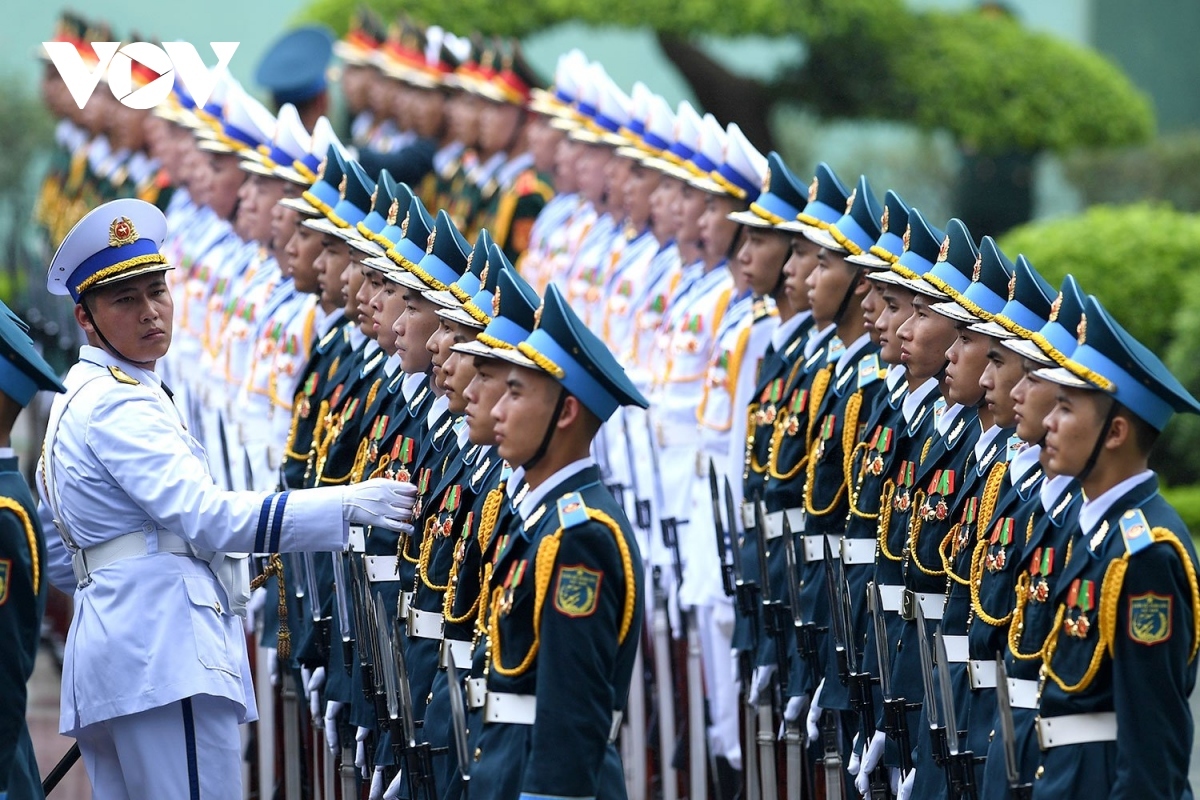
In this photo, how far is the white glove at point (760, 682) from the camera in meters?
6.79

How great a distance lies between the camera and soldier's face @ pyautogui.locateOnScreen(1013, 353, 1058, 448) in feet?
15.8

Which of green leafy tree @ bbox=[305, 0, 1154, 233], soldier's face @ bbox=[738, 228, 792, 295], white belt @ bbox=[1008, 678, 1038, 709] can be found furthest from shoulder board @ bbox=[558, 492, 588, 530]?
green leafy tree @ bbox=[305, 0, 1154, 233]

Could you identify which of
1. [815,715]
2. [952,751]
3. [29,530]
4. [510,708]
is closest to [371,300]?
[815,715]

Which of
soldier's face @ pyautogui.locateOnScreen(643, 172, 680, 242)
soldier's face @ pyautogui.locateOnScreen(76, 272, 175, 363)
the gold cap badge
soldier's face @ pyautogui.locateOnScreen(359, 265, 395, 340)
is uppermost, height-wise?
soldier's face @ pyautogui.locateOnScreen(643, 172, 680, 242)

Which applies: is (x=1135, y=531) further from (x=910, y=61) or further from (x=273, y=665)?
(x=910, y=61)

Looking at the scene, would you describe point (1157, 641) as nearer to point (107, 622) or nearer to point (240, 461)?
point (107, 622)

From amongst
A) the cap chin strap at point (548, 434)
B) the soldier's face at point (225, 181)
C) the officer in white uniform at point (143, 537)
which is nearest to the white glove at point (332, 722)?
the officer in white uniform at point (143, 537)

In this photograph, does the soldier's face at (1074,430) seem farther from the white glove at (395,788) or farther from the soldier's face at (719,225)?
the soldier's face at (719,225)

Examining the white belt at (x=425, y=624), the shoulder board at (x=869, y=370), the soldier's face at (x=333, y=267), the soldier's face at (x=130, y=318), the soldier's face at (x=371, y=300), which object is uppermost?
the soldier's face at (x=333, y=267)

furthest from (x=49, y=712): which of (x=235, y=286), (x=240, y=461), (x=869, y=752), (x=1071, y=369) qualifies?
(x=1071, y=369)

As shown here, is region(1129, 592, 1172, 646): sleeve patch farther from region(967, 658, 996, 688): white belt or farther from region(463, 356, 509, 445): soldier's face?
region(463, 356, 509, 445): soldier's face

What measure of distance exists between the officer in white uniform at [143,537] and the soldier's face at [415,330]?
77cm

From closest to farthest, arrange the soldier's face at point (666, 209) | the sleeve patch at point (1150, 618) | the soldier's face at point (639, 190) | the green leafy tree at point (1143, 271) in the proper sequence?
the sleeve patch at point (1150, 618)
the soldier's face at point (666, 209)
the soldier's face at point (639, 190)
the green leafy tree at point (1143, 271)

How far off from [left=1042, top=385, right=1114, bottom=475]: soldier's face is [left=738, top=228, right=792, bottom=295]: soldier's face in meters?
2.73
